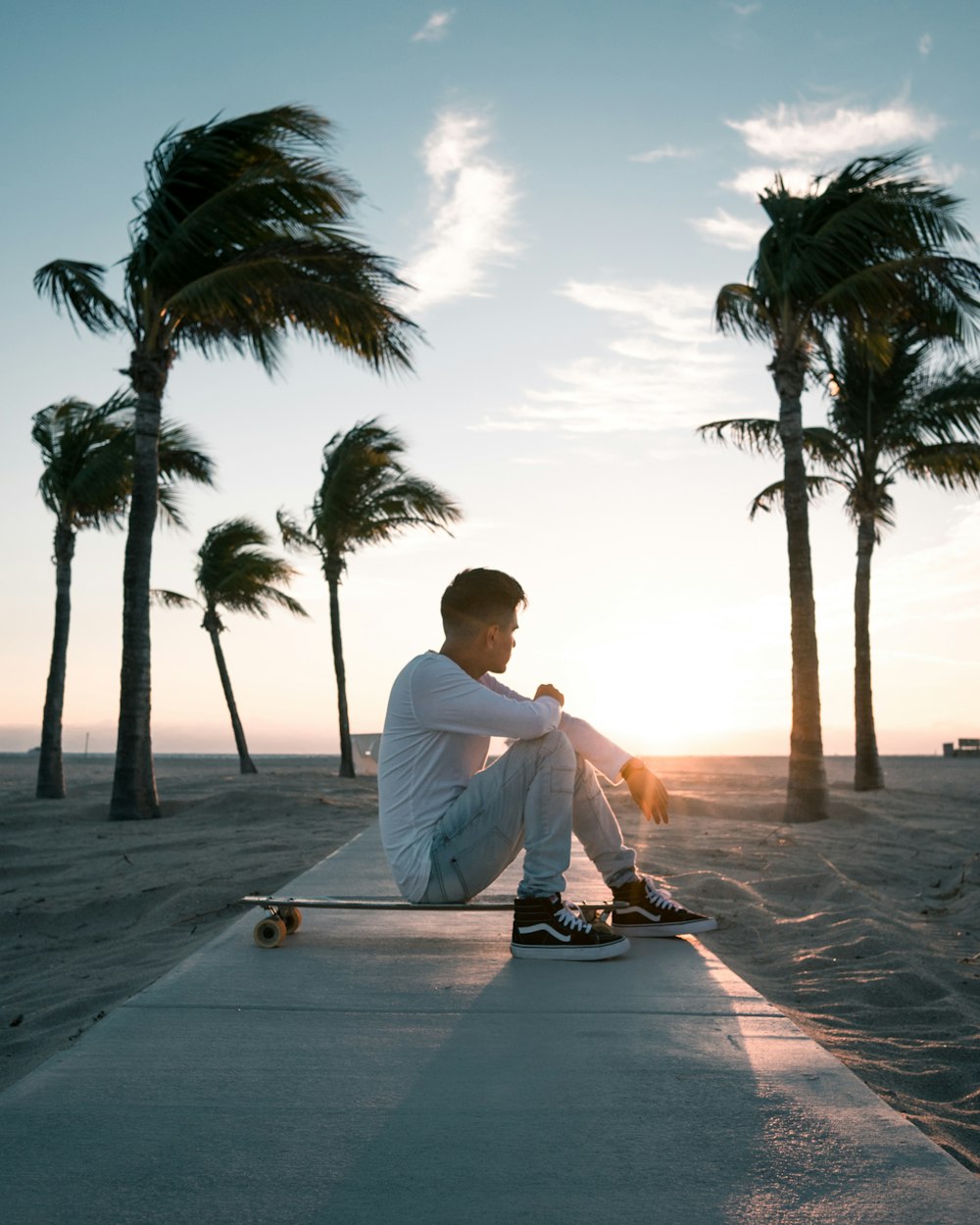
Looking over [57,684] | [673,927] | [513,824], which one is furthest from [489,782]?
[57,684]

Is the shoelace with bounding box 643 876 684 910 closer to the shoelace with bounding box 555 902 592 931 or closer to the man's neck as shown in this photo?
the shoelace with bounding box 555 902 592 931

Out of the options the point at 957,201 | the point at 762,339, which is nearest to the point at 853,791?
the point at 762,339

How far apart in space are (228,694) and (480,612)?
Answer: 2437 cm

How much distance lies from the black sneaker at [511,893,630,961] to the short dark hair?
39.0 inches

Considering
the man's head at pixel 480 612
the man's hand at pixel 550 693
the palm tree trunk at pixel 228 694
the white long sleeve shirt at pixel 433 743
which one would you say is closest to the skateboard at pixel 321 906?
the white long sleeve shirt at pixel 433 743

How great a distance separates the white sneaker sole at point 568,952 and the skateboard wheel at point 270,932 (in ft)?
2.90

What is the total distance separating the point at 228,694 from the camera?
26.9 m

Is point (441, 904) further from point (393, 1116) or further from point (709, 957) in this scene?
point (393, 1116)

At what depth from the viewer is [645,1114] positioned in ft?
6.92

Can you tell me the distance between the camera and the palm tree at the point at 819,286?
38.0ft

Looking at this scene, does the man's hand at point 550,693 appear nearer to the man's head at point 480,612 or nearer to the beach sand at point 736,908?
the man's head at point 480,612

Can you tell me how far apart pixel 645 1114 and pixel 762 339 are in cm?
1191

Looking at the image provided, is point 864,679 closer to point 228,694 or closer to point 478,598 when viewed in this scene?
point 478,598

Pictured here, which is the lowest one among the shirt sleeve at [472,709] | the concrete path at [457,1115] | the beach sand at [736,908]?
the beach sand at [736,908]
